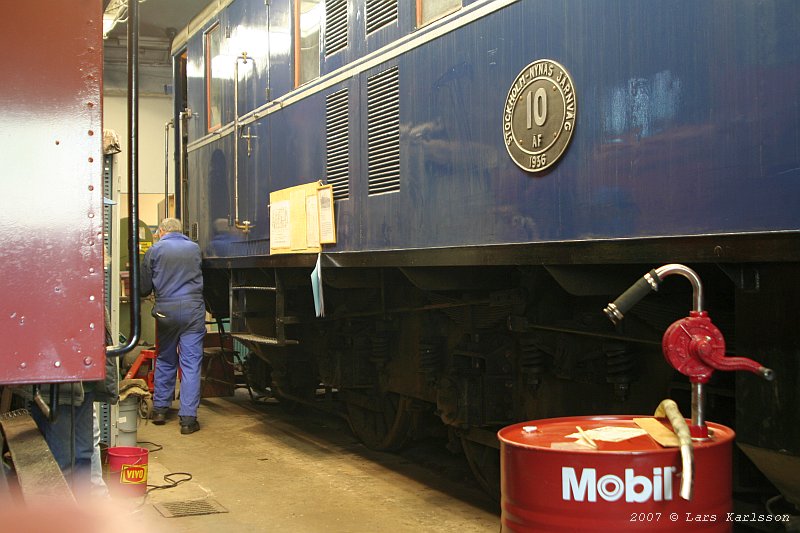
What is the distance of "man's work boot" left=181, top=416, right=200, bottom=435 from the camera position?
7.28m

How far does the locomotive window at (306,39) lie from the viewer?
235 inches

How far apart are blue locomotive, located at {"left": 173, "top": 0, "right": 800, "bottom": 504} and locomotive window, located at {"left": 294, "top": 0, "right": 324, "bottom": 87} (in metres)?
0.02

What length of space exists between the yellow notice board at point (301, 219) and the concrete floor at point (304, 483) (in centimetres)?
144

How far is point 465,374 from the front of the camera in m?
5.05

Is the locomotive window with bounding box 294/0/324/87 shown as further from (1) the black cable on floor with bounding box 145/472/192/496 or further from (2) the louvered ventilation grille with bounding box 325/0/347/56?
(1) the black cable on floor with bounding box 145/472/192/496

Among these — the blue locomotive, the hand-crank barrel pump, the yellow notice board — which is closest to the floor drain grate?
the blue locomotive

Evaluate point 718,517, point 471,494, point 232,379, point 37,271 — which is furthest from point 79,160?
point 232,379

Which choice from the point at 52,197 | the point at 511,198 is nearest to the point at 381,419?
the point at 511,198

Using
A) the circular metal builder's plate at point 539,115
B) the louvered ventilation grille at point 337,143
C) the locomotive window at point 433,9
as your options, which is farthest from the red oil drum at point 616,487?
the louvered ventilation grille at point 337,143

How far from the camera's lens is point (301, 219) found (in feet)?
19.4

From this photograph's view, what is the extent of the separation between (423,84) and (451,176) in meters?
0.57

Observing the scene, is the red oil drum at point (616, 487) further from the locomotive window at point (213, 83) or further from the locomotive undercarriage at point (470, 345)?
the locomotive window at point (213, 83)

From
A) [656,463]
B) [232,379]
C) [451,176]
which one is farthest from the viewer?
[232,379]

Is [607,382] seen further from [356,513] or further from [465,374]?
[356,513]
